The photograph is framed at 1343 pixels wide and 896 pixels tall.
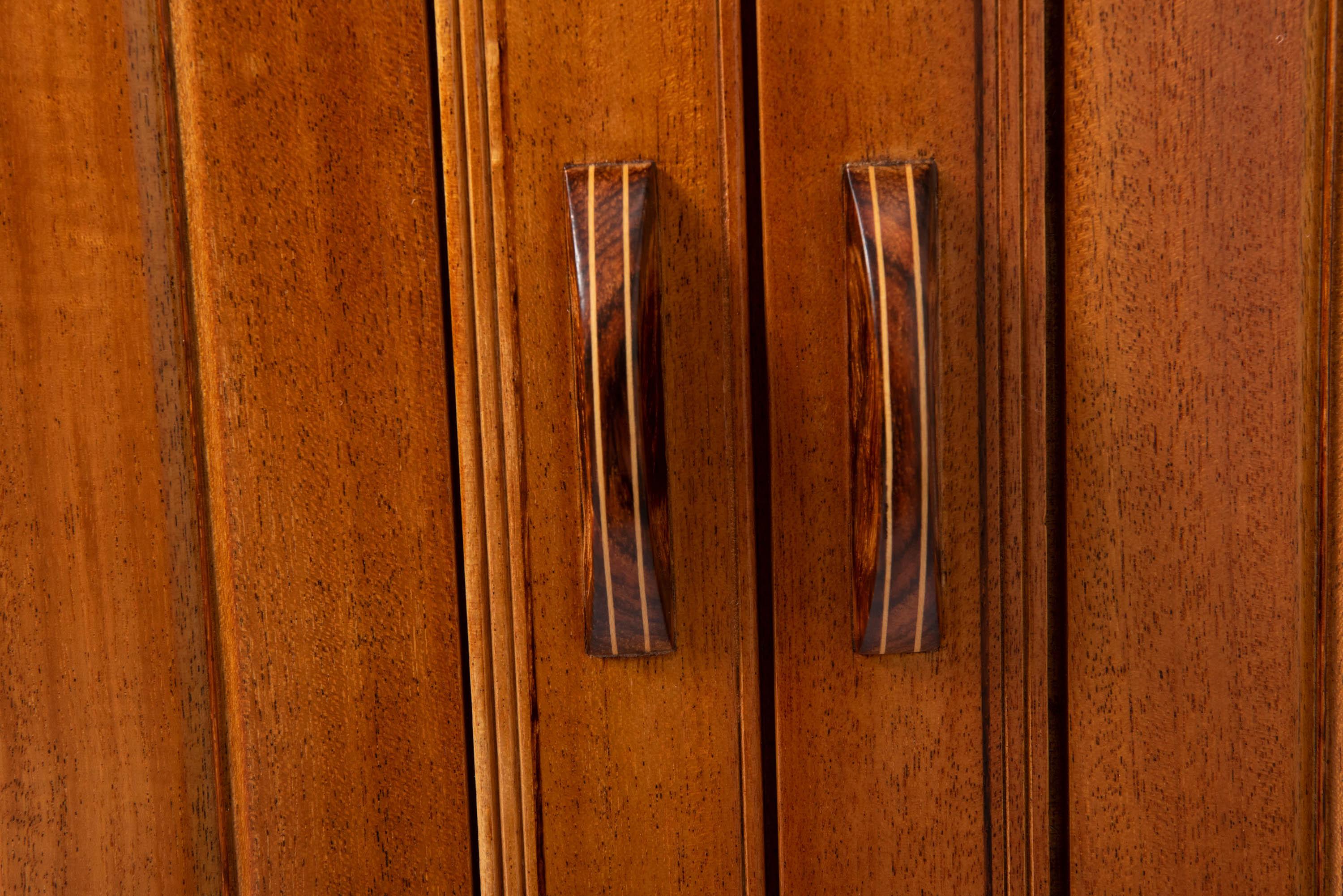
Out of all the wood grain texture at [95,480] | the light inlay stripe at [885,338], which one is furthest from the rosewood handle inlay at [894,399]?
the wood grain texture at [95,480]

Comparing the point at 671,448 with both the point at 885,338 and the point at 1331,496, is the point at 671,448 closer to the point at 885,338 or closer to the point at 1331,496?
the point at 885,338

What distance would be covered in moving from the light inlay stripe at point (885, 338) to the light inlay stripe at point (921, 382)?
11mm

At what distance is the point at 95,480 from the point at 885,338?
34 cm

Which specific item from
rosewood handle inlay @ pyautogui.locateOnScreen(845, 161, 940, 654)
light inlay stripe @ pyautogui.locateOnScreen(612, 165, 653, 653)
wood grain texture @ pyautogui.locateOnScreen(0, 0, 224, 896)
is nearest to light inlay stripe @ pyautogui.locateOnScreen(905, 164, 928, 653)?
rosewood handle inlay @ pyautogui.locateOnScreen(845, 161, 940, 654)

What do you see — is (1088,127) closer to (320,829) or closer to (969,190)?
(969,190)

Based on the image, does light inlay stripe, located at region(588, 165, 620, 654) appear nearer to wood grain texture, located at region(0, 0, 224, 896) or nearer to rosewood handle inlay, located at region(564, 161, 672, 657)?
rosewood handle inlay, located at region(564, 161, 672, 657)

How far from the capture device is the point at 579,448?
1.12ft

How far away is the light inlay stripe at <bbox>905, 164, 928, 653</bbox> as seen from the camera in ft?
1.06

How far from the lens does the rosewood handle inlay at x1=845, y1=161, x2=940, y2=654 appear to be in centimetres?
33

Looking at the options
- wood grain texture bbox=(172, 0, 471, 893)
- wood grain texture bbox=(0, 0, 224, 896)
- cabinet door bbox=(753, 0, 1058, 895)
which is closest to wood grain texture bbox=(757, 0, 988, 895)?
cabinet door bbox=(753, 0, 1058, 895)

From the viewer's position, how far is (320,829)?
38cm

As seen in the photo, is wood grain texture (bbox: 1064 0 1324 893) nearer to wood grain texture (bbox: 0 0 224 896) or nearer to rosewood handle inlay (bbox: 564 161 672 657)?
rosewood handle inlay (bbox: 564 161 672 657)

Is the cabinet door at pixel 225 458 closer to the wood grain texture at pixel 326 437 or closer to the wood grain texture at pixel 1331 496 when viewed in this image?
the wood grain texture at pixel 326 437

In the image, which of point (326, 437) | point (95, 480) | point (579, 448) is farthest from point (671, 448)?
point (95, 480)
